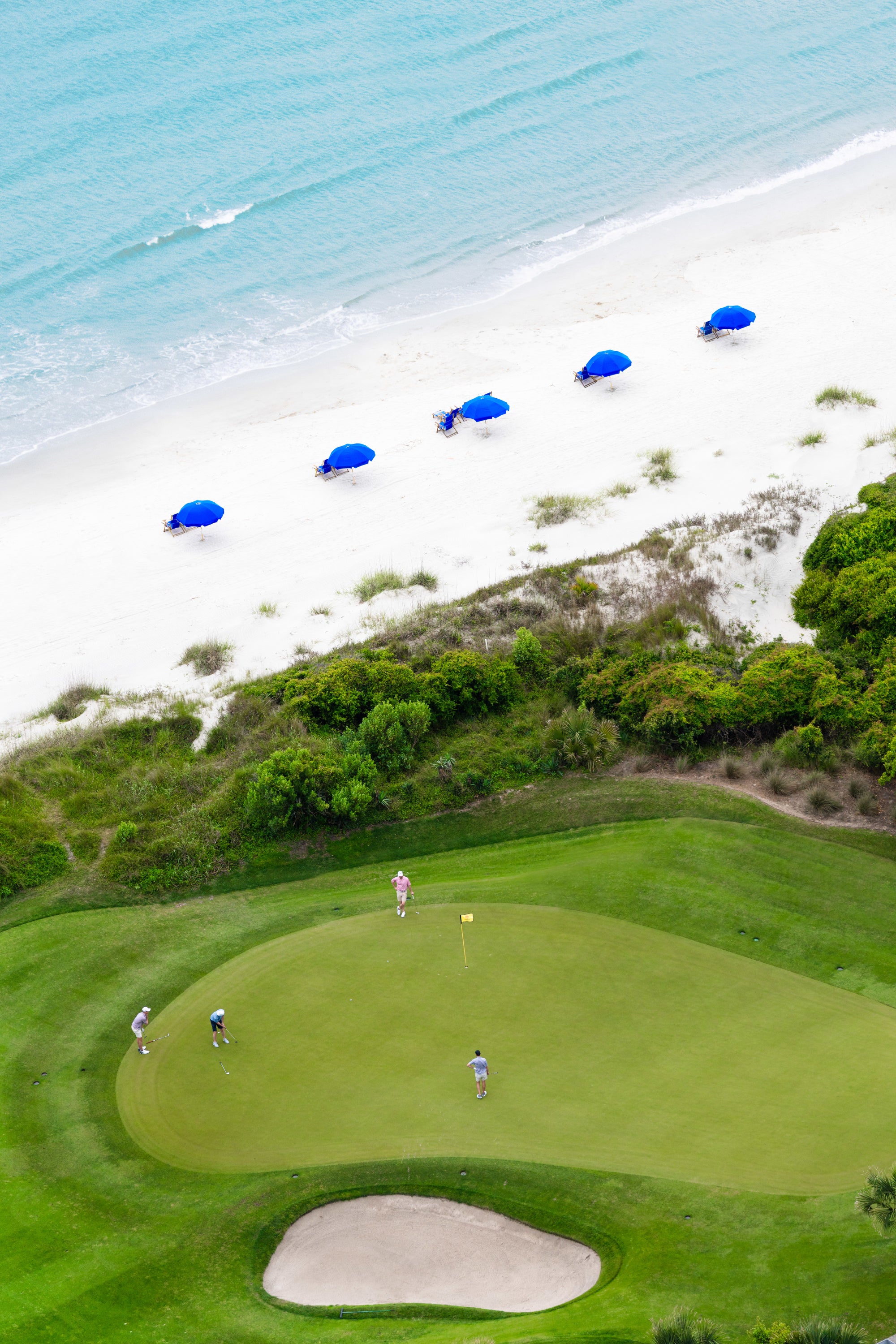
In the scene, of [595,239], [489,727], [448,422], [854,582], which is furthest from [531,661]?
[595,239]

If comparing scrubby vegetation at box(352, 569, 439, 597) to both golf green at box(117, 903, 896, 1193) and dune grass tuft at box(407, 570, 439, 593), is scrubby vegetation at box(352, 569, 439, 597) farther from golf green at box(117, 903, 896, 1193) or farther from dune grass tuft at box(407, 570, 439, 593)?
golf green at box(117, 903, 896, 1193)

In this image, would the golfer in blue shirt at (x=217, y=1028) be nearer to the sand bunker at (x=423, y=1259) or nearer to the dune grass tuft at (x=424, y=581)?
the sand bunker at (x=423, y=1259)

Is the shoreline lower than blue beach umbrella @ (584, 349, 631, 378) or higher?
higher

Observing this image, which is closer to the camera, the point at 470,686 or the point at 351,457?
the point at 470,686

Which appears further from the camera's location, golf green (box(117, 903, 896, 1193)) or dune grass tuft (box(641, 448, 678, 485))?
dune grass tuft (box(641, 448, 678, 485))

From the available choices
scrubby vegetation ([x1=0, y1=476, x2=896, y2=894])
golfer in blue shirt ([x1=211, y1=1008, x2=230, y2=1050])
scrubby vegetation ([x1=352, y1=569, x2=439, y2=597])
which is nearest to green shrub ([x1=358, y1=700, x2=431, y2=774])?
scrubby vegetation ([x1=0, y1=476, x2=896, y2=894])

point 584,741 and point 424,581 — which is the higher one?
point 424,581

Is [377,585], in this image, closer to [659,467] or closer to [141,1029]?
[659,467]
